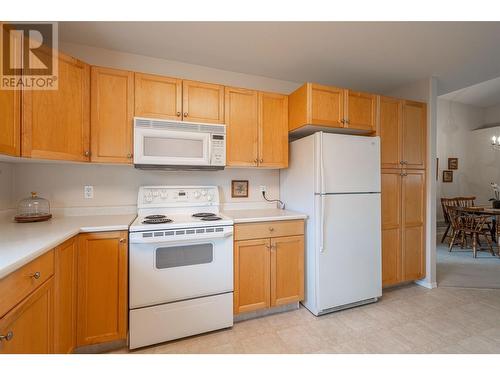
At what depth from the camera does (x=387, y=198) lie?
2.55 meters

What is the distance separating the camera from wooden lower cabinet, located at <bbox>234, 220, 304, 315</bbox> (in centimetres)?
199

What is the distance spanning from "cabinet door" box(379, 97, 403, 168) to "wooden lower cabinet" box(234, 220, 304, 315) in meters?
1.27

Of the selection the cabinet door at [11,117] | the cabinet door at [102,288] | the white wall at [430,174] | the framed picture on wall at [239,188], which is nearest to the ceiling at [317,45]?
the white wall at [430,174]

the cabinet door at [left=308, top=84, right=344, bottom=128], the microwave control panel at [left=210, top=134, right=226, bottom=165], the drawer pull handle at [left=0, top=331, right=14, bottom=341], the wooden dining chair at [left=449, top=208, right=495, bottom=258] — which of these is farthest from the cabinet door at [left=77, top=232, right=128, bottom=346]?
the wooden dining chair at [left=449, top=208, right=495, bottom=258]

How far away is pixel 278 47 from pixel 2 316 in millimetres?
2432

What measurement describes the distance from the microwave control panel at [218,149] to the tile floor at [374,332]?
143 centimetres

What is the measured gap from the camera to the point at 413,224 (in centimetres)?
269

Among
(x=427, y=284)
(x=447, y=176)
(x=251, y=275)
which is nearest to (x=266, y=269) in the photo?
(x=251, y=275)

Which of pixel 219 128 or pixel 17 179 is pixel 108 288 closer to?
pixel 17 179

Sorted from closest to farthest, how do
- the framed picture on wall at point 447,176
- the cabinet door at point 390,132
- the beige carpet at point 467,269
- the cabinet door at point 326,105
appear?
the cabinet door at point 326,105 → the cabinet door at point 390,132 → the beige carpet at point 467,269 → the framed picture on wall at point 447,176

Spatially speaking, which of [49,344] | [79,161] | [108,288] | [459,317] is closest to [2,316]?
[49,344]

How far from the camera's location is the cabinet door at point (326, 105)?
7.18ft

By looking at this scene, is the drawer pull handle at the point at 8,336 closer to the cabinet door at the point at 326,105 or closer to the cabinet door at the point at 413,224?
the cabinet door at the point at 326,105

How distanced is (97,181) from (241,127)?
1.41 metres
